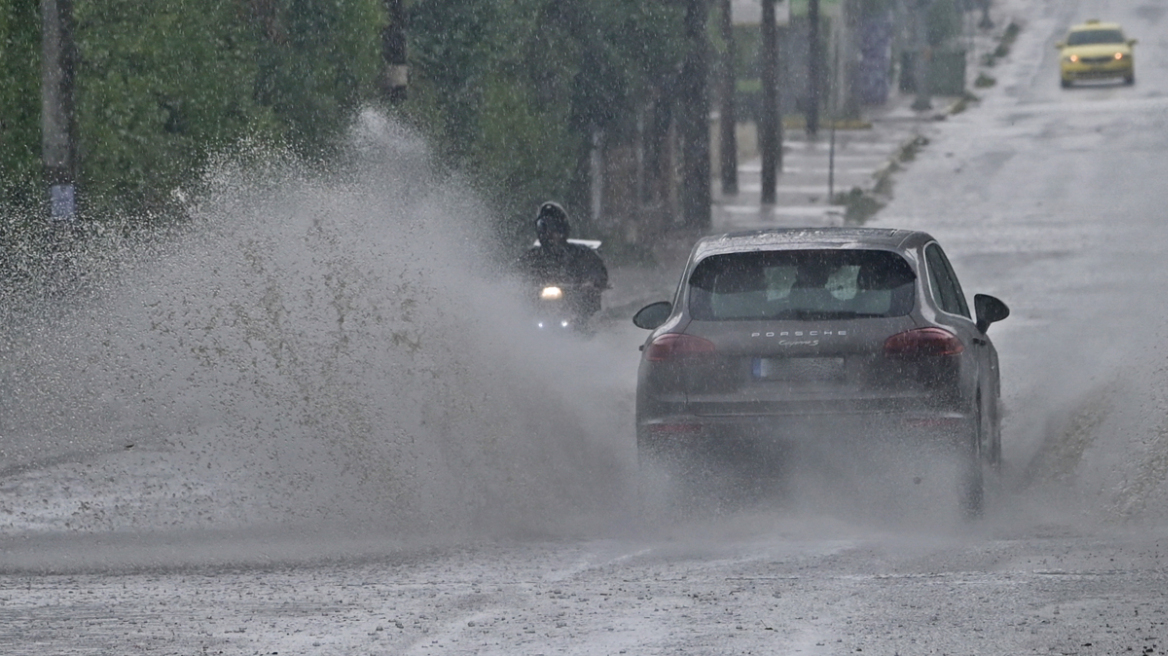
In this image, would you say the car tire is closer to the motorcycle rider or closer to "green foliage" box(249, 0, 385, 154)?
the motorcycle rider

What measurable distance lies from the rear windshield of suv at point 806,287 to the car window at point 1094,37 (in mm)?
48423

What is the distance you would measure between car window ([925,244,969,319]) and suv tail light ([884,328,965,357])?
39cm

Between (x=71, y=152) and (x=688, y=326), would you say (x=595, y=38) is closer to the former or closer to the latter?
(x=71, y=152)

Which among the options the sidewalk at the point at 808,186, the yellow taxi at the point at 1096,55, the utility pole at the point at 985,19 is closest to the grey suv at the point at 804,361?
the sidewalk at the point at 808,186

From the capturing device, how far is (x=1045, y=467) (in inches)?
461

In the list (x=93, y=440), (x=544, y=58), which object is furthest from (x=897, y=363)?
(x=544, y=58)

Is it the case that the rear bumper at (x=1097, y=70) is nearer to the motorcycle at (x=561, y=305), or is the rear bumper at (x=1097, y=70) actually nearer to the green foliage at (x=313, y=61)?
the green foliage at (x=313, y=61)

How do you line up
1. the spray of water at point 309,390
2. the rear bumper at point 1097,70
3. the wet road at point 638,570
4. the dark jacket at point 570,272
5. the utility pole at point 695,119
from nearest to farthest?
1. the wet road at point 638,570
2. the spray of water at point 309,390
3. the dark jacket at point 570,272
4. the utility pole at point 695,119
5. the rear bumper at point 1097,70

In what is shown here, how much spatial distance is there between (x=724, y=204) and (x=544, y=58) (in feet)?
31.2

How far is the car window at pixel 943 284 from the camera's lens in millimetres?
10047

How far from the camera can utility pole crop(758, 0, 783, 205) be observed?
3547 centimetres

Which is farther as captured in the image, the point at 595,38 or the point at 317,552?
the point at 595,38

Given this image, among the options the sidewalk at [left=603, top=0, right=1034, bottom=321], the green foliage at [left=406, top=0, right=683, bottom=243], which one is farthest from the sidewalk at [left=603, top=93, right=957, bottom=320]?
the green foliage at [left=406, top=0, right=683, bottom=243]

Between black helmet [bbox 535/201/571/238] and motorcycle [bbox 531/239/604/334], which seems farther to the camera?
black helmet [bbox 535/201/571/238]
